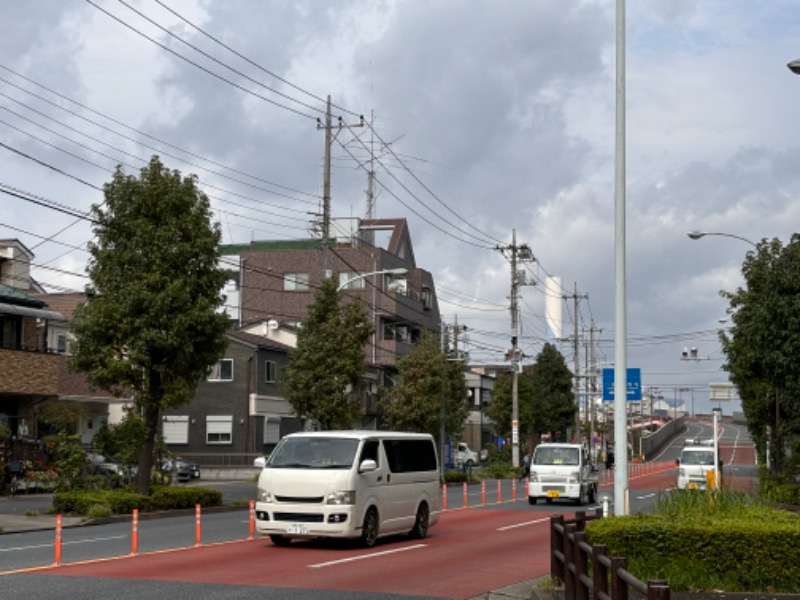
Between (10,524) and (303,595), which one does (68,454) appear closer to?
(10,524)

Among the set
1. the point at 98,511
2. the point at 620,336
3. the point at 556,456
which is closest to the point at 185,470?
the point at 556,456

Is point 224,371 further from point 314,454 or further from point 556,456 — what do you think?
point 314,454

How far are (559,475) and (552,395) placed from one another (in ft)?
165

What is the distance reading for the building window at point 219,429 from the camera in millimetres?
60938

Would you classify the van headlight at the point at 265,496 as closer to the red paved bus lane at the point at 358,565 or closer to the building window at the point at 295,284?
the red paved bus lane at the point at 358,565

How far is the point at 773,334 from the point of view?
112ft

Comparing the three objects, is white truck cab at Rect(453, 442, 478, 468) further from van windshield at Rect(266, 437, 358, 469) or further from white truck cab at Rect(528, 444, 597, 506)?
van windshield at Rect(266, 437, 358, 469)

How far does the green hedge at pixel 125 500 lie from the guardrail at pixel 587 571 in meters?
17.6

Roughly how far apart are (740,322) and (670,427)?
→ 317 feet

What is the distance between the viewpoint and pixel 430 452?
23203 millimetres

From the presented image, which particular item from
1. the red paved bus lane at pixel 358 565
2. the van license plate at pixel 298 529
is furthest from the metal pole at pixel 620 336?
the van license plate at pixel 298 529

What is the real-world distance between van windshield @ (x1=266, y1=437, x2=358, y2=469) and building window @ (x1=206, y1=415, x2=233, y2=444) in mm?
41345

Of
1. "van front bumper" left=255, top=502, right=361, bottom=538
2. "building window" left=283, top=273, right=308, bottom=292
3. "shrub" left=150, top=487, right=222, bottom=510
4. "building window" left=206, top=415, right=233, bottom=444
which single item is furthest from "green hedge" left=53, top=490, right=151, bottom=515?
"building window" left=283, top=273, right=308, bottom=292

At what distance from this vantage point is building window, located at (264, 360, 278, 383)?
62.2 meters
